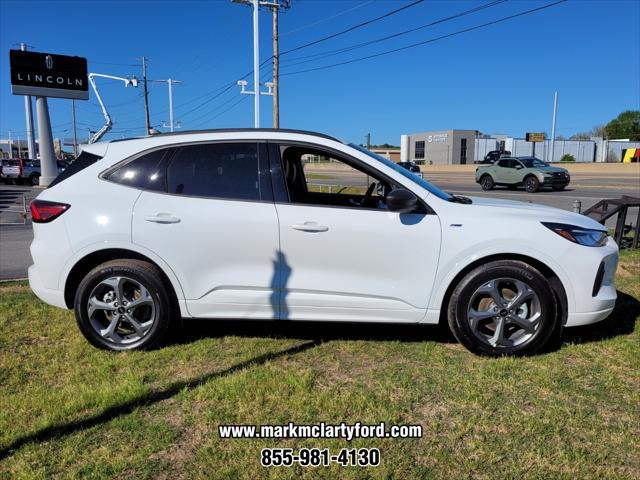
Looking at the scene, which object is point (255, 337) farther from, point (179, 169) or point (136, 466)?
point (136, 466)

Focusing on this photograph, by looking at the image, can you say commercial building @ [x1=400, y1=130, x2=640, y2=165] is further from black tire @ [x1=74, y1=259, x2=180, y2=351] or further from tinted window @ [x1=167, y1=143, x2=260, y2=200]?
black tire @ [x1=74, y1=259, x2=180, y2=351]

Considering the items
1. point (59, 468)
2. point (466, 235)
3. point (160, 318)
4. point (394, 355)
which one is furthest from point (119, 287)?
point (466, 235)

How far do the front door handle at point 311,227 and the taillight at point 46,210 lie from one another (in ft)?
6.18

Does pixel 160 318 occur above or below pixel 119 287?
below

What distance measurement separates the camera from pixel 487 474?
2635mm

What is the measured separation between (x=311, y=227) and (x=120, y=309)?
168 cm

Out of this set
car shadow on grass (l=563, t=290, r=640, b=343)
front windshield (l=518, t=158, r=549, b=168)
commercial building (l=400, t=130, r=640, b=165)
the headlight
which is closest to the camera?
the headlight

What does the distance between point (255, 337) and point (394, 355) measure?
124 centimetres

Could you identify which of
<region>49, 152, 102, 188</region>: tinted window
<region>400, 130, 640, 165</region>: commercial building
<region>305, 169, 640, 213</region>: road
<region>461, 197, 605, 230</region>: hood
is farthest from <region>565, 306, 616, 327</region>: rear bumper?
<region>400, 130, 640, 165</region>: commercial building

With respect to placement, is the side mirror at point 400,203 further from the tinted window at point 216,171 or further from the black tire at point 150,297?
the black tire at point 150,297

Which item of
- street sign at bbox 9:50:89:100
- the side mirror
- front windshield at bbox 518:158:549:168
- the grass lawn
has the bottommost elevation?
the grass lawn

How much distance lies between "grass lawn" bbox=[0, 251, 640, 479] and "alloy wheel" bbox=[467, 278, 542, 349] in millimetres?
190

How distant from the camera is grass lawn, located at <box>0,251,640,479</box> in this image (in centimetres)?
272

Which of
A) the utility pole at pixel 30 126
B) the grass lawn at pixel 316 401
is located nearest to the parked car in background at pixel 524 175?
the grass lawn at pixel 316 401
